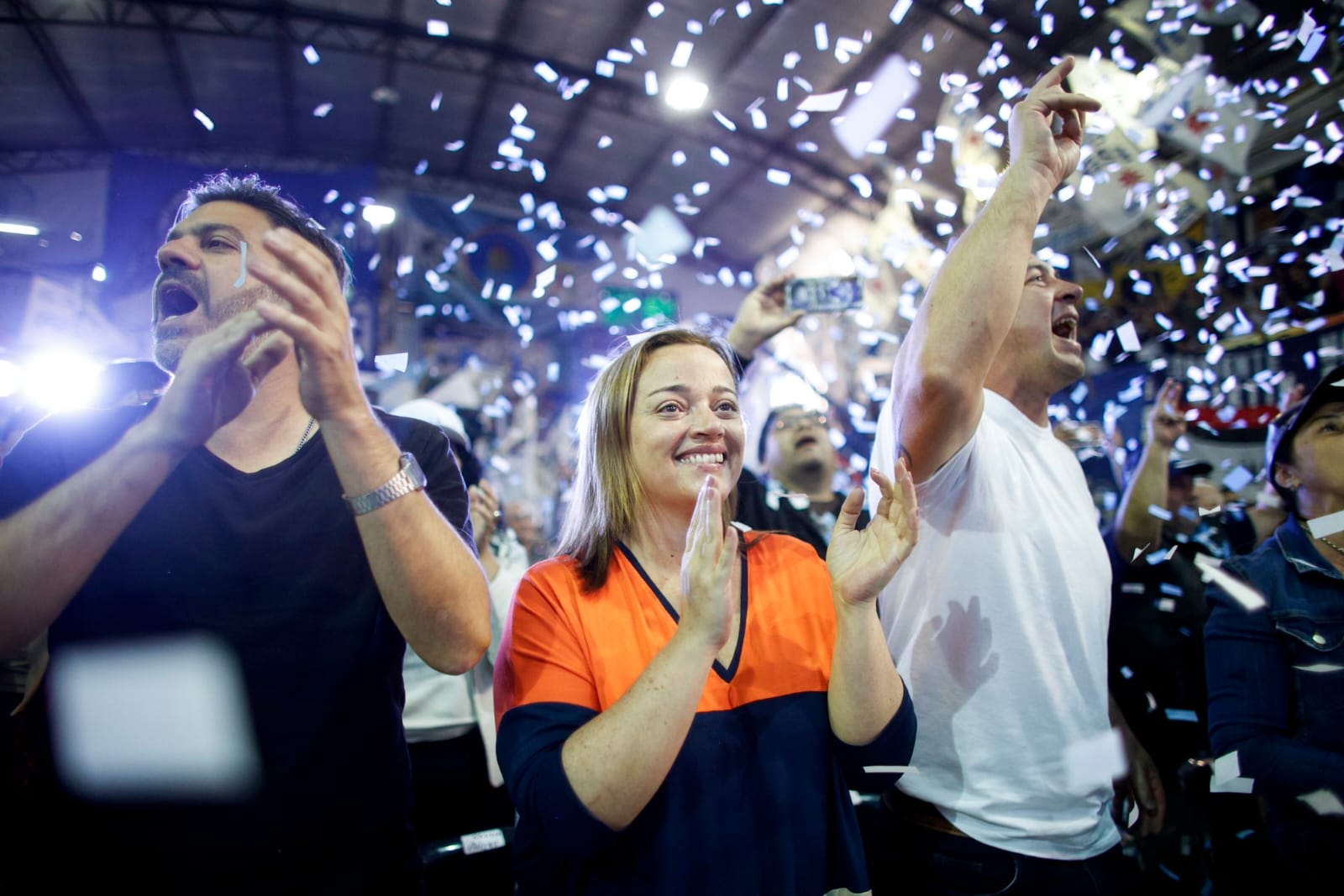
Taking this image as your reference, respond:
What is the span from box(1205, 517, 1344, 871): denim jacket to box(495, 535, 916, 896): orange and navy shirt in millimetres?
1109

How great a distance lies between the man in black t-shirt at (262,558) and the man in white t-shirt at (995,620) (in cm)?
93

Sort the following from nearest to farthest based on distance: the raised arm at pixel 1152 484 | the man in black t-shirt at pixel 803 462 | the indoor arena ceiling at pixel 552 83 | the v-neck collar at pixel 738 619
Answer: the v-neck collar at pixel 738 619 < the raised arm at pixel 1152 484 < the man in black t-shirt at pixel 803 462 < the indoor arena ceiling at pixel 552 83

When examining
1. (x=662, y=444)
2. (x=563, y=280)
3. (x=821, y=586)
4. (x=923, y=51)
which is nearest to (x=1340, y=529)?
(x=821, y=586)

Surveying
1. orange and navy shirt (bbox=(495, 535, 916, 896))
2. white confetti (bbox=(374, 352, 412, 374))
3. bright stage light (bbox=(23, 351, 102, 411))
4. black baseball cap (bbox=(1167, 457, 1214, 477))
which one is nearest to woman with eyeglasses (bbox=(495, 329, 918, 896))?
orange and navy shirt (bbox=(495, 535, 916, 896))

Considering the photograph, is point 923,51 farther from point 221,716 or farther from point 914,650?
point 221,716

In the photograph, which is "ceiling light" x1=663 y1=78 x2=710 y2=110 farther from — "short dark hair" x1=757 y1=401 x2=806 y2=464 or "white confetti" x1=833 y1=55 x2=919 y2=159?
"short dark hair" x1=757 y1=401 x2=806 y2=464

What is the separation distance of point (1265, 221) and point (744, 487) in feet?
20.5

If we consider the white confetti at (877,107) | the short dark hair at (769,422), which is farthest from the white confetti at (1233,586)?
the white confetti at (877,107)

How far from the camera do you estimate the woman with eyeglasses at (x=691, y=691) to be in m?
1.16

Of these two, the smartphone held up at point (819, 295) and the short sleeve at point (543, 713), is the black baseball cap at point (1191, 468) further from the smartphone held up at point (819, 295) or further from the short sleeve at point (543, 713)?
the short sleeve at point (543, 713)

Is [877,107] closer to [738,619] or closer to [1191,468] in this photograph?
[1191,468]

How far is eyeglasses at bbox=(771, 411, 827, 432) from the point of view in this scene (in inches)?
145

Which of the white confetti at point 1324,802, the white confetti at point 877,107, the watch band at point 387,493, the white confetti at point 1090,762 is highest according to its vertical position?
the white confetti at point 877,107

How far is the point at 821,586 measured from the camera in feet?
5.05
